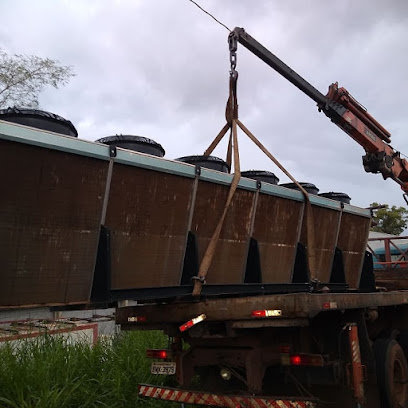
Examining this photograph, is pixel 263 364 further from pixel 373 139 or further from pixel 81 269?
pixel 373 139

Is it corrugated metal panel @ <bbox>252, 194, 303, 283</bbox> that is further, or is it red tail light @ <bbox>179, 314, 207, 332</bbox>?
corrugated metal panel @ <bbox>252, 194, 303, 283</bbox>

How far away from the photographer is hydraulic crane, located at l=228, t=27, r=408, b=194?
30.2 ft

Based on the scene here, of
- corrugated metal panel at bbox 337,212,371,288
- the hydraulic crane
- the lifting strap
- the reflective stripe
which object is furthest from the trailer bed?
the hydraulic crane

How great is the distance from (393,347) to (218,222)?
93.5 inches

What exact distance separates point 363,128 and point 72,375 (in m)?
8.02

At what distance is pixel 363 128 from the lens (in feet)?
32.6

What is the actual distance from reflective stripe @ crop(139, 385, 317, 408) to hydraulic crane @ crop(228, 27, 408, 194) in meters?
5.52

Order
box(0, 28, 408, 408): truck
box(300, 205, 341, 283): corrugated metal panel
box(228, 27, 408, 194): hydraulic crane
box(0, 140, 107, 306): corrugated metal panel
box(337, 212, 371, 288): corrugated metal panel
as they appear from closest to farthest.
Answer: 1. box(0, 140, 107, 306): corrugated metal panel
2. box(0, 28, 408, 408): truck
3. box(300, 205, 341, 283): corrugated metal panel
4. box(337, 212, 371, 288): corrugated metal panel
5. box(228, 27, 408, 194): hydraulic crane

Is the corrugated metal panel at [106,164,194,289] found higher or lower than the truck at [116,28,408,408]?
higher

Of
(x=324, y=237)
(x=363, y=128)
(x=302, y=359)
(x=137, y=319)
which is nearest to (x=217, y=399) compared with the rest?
(x=302, y=359)

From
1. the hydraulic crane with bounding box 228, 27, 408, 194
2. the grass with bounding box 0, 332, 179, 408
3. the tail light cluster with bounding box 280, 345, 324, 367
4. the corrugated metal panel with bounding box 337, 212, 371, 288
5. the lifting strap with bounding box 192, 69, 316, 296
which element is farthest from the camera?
the hydraulic crane with bounding box 228, 27, 408, 194

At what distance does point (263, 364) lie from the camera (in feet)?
12.5

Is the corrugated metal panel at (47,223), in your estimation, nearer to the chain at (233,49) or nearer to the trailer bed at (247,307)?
the trailer bed at (247,307)

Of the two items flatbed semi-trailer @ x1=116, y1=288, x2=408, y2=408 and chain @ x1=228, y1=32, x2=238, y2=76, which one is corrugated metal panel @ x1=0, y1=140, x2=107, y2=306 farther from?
chain @ x1=228, y1=32, x2=238, y2=76
